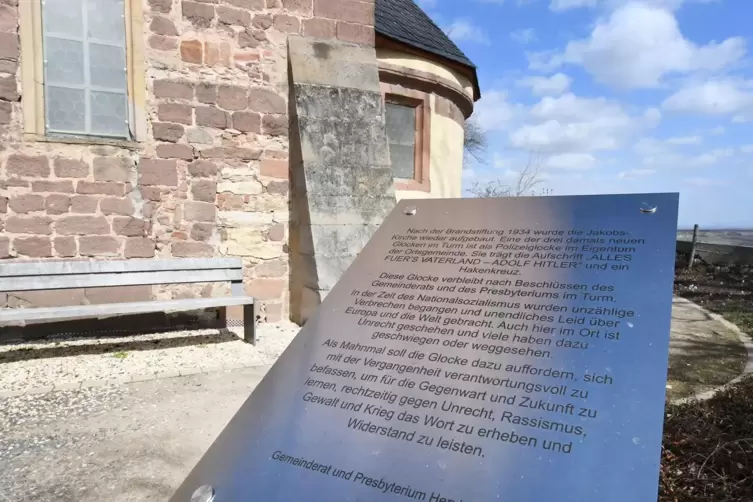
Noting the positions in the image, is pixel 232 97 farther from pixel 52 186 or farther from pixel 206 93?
pixel 52 186

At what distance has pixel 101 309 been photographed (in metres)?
4.06

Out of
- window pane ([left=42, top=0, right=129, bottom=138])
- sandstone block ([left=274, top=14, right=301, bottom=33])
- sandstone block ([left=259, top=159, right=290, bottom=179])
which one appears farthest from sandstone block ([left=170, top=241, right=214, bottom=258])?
sandstone block ([left=274, top=14, right=301, bottom=33])

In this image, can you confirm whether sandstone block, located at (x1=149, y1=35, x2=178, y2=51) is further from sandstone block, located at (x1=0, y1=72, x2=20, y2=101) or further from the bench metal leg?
the bench metal leg

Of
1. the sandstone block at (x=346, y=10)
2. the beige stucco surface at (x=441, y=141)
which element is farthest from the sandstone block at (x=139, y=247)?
the beige stucco surface at (x=441, y=141)

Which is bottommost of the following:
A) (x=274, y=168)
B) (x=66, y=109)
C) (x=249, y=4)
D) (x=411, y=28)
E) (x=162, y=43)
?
(x=274, y=168)

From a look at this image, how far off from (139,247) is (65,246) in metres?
0.60

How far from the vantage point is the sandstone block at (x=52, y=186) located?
14.4ft

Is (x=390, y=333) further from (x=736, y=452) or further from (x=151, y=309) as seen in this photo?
(x=151, y=309)

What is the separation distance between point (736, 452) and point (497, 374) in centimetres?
204

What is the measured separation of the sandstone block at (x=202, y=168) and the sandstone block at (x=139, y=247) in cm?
78

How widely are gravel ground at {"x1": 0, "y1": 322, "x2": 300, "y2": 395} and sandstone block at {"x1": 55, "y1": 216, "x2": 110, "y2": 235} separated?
96 centimetres

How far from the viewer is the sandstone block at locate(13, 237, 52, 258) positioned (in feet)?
14.3

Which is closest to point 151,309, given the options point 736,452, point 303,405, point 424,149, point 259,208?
point 259,208

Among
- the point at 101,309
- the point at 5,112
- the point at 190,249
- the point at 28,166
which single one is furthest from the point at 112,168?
the point at 101,309
